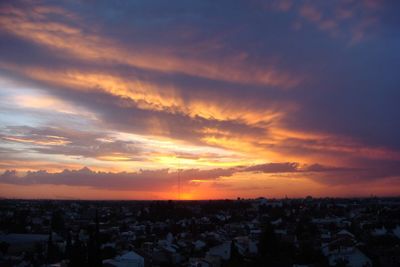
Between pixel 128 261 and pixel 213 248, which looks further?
pixel 213 248

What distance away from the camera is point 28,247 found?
215ft

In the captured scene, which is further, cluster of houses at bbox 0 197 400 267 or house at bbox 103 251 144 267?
cluster of houses at bbox 0 197 400 267

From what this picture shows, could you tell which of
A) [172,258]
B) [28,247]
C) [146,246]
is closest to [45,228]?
[28,247]

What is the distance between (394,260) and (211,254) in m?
18.4

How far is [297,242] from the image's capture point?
59.4 meters

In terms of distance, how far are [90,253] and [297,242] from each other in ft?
105

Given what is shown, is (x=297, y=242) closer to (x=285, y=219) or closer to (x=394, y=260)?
(x=394, y=260)

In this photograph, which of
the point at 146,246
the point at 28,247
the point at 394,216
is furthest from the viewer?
the point at 394,216

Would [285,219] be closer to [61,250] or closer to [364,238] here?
[364,238]

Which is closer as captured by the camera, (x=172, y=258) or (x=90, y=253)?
(x=90, y=253)

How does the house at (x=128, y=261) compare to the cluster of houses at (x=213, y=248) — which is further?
the cluster of houses at (x=213, y=248)

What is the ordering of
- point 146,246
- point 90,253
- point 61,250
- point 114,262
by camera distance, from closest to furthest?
point 90,253, point 114,262, point 146,246, point 61,250

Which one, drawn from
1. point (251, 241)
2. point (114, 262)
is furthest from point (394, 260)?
point (114, 262)

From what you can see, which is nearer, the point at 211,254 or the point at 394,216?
the point at 211,254
